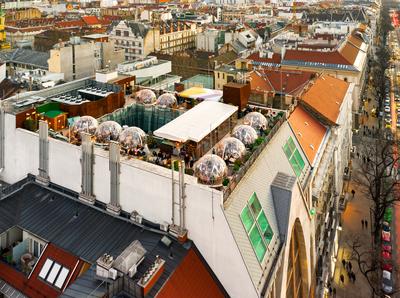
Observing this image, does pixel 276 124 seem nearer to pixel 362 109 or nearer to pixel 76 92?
pixel 76 92

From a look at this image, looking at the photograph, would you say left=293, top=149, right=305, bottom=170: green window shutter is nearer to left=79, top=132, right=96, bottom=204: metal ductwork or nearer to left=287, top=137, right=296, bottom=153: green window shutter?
left=287, top=137, right=296, bottom=153: green window shutter

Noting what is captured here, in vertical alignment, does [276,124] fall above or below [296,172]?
above

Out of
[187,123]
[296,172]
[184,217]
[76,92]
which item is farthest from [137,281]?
[76,92]

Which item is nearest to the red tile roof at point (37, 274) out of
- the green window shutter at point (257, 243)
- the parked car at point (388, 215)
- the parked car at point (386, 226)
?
the green window shutter at point (257, 243)

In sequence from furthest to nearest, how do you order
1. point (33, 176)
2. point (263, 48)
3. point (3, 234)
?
point (263, 48), point (33, 176), point (3, 234)

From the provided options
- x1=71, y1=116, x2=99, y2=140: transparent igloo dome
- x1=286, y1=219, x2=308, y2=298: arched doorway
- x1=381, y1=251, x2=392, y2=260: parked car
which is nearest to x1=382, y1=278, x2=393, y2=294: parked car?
x1=381, y1=251, x2=392, y2=260: parked car
